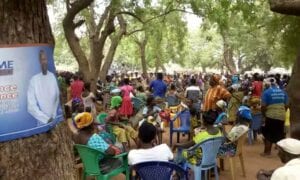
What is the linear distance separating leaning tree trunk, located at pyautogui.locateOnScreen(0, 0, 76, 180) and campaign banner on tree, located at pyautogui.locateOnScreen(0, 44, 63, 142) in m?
0.11

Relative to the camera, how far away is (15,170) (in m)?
3.87

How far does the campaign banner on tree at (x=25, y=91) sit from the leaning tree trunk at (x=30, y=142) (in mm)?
Result: 106

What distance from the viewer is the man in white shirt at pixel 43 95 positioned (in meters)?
3.83

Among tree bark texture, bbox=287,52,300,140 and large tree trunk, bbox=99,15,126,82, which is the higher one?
large tree trunk, bbox=99,15,126,82

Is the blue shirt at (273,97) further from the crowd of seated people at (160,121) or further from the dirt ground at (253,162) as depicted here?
the dirt ground at (253,162)

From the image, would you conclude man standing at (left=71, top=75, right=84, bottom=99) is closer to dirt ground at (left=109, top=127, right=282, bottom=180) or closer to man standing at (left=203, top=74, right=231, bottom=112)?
dirt ground at (left=109, top=127, right=282, bottom=180)

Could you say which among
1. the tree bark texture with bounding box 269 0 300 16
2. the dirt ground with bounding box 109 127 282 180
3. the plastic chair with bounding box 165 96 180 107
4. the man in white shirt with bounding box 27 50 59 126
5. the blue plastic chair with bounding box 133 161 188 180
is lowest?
the dirt ground with bounding box 109 127 282 180

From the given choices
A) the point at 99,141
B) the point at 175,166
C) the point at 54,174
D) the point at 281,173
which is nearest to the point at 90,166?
the point at 99,141

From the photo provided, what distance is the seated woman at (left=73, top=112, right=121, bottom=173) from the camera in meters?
6.21

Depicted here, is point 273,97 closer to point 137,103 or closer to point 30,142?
point 137,103

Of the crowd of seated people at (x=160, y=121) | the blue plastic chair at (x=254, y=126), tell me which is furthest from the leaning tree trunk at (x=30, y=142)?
the blue plastic chair at (x=254, y=126)

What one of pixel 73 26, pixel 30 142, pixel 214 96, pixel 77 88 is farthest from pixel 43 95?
pixel 73 26

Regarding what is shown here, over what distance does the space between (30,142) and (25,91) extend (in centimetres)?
43

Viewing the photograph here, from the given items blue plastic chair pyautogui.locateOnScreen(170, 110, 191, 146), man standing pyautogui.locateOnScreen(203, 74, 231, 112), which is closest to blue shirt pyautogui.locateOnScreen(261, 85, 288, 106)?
man standing pyautogui.locateOnScreen(203, 74, 231, 112)
